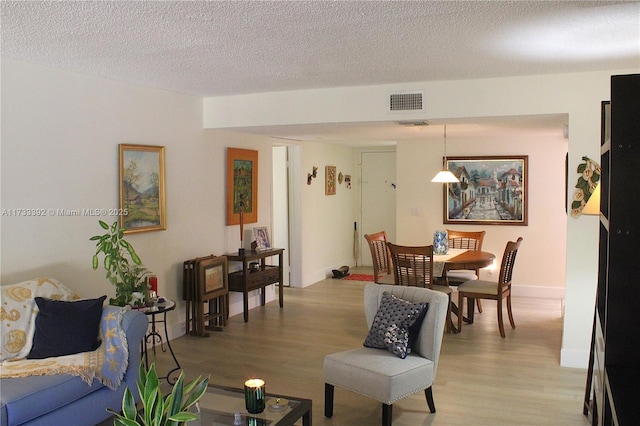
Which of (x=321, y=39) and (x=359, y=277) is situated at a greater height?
(x=321, y=39)

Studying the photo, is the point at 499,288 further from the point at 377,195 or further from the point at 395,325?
the point at 377,195

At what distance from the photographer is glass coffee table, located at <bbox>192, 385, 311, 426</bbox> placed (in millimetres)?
2830

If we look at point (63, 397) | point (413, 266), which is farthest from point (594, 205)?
point (63, 397)

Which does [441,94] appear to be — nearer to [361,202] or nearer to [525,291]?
[525,291]

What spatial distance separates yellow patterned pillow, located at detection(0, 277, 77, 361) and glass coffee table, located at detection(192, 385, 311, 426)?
126cm

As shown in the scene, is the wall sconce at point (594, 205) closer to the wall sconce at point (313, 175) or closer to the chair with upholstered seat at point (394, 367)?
the chair with upholstered seat at point (394, 367)

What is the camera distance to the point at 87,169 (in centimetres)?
451

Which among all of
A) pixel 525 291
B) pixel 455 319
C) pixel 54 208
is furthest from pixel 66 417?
pixel 525 291

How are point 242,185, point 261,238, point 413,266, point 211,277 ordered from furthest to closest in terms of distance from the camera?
point 261,238 → point 242,185 → point 211,277 → point 413,266

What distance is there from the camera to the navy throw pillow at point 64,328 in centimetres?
351

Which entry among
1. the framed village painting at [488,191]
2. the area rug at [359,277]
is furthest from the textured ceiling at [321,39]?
the area rug at [359,277]

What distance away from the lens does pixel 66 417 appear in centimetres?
323

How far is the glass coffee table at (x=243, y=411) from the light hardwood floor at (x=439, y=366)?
0.67m

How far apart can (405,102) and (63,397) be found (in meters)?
3.41
